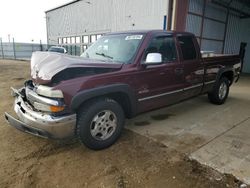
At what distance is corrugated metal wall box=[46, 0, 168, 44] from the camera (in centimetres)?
1212

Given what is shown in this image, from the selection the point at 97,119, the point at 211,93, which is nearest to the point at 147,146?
the point at 97,119

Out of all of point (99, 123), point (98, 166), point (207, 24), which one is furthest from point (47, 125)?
point (207, 24)

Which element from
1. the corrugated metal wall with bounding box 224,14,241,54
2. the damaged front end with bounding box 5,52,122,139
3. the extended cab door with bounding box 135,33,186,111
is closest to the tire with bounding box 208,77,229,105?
the extended cab door with bounding box 135,33,186,111

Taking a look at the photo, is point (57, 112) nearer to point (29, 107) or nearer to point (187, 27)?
point (29, 107)

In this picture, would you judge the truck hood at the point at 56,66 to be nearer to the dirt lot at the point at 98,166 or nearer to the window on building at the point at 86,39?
the dirt lot at the point at 98,166

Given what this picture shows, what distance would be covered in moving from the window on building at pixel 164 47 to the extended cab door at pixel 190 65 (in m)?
0.21

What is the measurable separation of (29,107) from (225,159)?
2933 millimetres

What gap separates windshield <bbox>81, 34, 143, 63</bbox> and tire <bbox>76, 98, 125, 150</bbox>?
84 cm

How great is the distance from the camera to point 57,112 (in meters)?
2.51

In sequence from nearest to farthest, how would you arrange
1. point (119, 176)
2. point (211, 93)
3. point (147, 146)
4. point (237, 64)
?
1. point (119, 176)
2. point (147, 146)
3. point (211, 93)
4. point (237, 64)

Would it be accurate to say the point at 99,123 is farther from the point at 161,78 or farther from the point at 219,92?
the point at 219,92

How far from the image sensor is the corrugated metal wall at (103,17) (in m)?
12.1

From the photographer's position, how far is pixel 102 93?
2.81m

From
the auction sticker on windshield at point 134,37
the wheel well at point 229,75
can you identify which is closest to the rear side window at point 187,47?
the auction sticker on windshield at point 134,37
